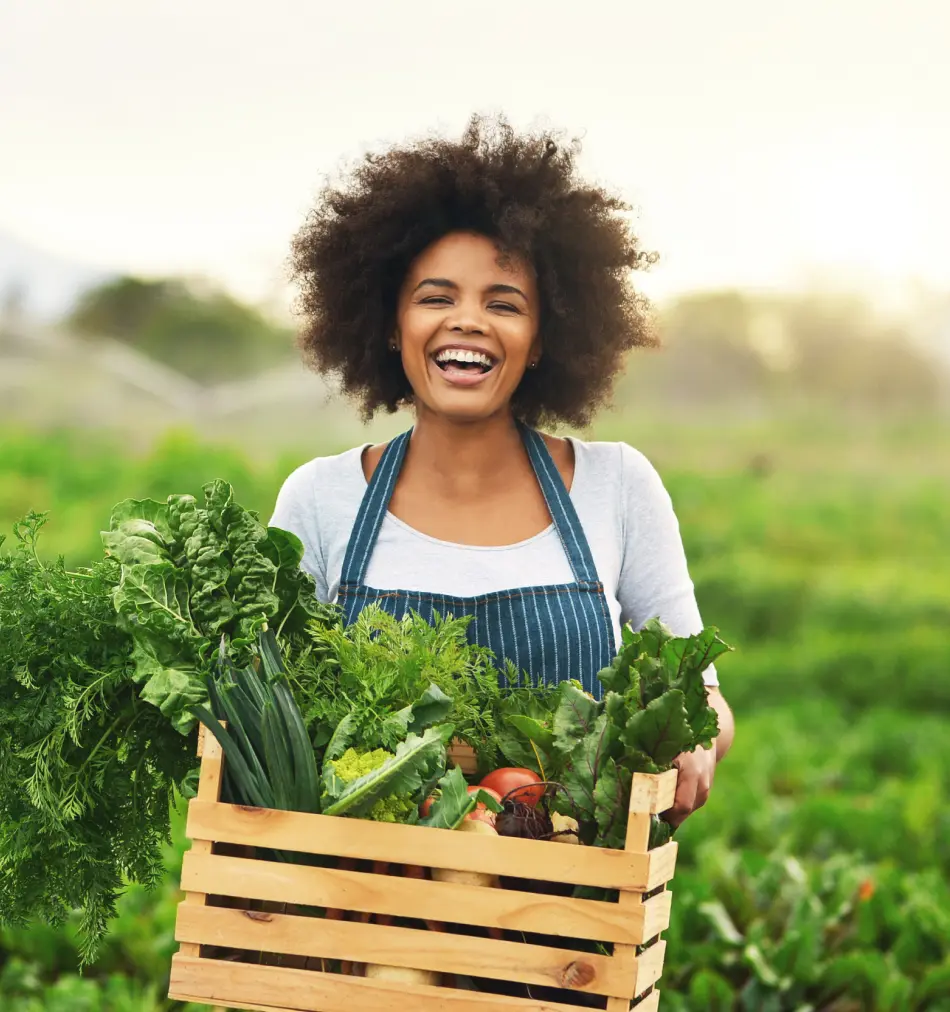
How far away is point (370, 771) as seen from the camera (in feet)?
7.45

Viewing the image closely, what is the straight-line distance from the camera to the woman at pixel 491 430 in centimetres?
304

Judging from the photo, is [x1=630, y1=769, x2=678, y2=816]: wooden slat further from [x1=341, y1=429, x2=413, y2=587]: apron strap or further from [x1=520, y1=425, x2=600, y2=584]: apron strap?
[x1=341, y1=429, x2=413, y2=587]: apron strap

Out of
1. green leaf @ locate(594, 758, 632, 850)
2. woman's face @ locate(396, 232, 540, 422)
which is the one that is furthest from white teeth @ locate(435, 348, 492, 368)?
green leaf @ locate(594, 758, 632, 850)

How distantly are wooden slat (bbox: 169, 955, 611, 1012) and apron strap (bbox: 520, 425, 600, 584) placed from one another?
1078 millimetres

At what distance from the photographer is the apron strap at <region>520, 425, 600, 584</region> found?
3.08m

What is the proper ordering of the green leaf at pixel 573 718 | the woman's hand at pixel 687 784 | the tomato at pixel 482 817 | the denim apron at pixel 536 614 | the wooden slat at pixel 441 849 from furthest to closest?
the denim apron at pixel 536 614, the woman's hand at pixel 687 784, the green leaf at pixel 573 718, the tomato at pixel 482 817, the wooden slat at pixel 441 849

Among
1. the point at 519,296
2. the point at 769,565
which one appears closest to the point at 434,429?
the point at 519,296

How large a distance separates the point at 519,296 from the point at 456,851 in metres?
1.40

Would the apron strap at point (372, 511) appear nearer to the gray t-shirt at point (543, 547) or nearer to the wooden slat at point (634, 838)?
the gray t-shirt at point (543, 547)

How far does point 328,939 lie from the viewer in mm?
2273

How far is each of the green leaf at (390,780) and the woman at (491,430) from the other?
688 mm

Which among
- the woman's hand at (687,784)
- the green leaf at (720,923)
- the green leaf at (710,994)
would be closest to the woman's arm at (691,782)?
the woman's hand at (687,784)

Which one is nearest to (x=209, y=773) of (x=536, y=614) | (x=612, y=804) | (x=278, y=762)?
(x=278, y=762)

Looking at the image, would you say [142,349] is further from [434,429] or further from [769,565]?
[434,429]
